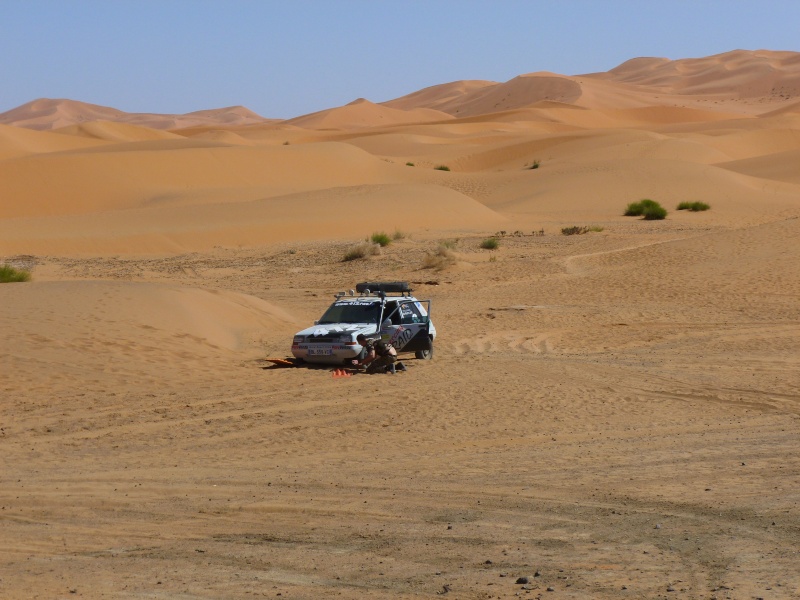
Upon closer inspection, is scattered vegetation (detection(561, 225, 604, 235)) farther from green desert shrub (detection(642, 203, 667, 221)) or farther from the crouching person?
the crouching person

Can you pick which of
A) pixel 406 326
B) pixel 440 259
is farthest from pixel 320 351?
pixel 440 259

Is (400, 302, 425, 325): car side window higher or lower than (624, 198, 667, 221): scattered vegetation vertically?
lower

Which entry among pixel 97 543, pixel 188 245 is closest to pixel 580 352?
pixel 97 543

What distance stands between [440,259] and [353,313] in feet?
49.1

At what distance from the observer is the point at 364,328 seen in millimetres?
16141

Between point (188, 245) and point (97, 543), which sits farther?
point (188, 245)

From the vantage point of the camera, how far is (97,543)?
25.3 ft

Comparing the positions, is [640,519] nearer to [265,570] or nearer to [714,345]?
[265,570]

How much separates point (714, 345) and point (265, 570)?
13.6 metres

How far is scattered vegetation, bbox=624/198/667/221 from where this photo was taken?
1871 inches

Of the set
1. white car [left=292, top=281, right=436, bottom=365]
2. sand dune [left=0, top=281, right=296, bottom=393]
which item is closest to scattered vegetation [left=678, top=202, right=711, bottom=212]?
sand dune [left=0, top=281, right=296, bottom=393]

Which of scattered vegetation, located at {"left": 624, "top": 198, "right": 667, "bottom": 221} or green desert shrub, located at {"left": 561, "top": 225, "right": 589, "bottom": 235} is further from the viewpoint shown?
scattered vegetation, located at {"left": 624, "top": 198, "right": 667, "bottom": 221}

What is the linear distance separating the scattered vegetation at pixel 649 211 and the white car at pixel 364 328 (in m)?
32.1

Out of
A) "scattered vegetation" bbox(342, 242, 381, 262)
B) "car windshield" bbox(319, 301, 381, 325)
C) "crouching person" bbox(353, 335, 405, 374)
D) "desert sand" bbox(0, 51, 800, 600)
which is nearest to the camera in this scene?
"desert sand" bbox(0, 51, 800, 600)
